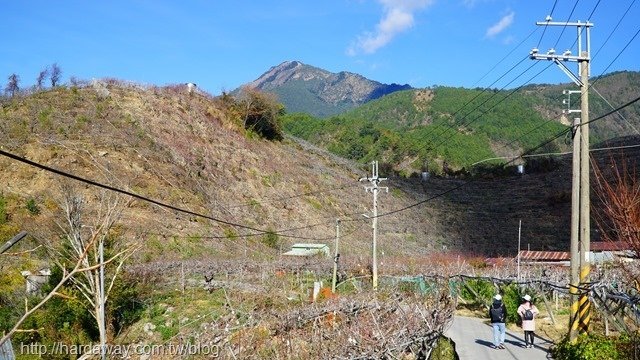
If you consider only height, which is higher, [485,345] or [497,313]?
[497,313]

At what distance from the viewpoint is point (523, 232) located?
55.9m

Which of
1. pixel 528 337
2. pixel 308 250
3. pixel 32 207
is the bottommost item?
pixel 528 337

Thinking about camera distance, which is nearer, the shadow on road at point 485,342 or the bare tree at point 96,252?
the bare tree at point 96,252

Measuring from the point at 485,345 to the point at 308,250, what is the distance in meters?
25.8

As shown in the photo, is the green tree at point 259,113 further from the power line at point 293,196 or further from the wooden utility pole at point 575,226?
the wooden utility pole at point 575,226

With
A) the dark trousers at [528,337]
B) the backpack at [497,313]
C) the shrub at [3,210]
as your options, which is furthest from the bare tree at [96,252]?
the shrub at [3,210]

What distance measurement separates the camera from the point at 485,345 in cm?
1495

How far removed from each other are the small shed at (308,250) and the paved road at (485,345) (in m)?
21.1

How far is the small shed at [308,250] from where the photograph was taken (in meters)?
39.3

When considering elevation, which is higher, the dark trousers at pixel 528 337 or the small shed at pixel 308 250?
the small shed at pixel 308 250

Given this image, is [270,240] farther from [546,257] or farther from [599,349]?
[599,349]

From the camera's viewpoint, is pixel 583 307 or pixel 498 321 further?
pixel 498 321

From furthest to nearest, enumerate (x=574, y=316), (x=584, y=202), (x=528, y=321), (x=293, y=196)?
(x=293, y=196)
(x=528, y=321)
(x=574, y=316)
(x=584, y=202)

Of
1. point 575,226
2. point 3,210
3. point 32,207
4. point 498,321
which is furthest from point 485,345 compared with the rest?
point 32,207
